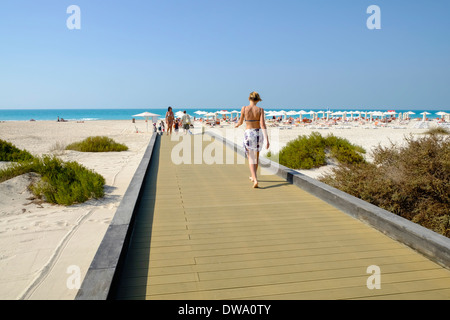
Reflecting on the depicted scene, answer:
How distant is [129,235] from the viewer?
3646mm

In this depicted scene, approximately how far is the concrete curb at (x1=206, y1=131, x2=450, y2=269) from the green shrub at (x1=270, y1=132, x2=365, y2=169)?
611 centimetres

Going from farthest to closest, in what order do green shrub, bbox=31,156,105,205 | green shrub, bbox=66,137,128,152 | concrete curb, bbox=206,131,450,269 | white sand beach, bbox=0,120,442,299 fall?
green shrub, bbox=66,137,128,152 < green shrub, bbox=31,156,105,205 < white sand beach, bbox=0,120,442,299 < concrete curb, bbox=206,131,450,269

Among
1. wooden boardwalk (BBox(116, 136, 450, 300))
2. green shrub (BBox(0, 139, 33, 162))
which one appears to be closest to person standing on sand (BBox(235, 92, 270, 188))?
wooden boardwalk (BBox(116, 136, 450, 300))

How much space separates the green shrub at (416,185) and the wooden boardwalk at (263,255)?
5.41ft

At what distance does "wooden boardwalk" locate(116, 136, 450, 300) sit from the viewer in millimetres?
2604

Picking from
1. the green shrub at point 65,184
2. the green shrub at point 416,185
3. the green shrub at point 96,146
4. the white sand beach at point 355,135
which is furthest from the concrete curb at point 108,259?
the green shrub at point 96,146

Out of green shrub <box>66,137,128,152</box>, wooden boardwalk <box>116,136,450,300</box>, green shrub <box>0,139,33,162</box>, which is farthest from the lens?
green shrub <box>66,137,128,152</box>

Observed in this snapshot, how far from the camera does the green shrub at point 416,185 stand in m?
5.25

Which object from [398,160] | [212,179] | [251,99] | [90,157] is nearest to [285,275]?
[251,99]

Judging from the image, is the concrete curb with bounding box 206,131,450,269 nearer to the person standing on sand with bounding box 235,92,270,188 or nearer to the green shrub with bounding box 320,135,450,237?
the person standing on sand with bounding box 235,92,270,188

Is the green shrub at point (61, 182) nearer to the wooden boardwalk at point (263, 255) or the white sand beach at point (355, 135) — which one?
the wooden boardwalk at point (263, 255)
